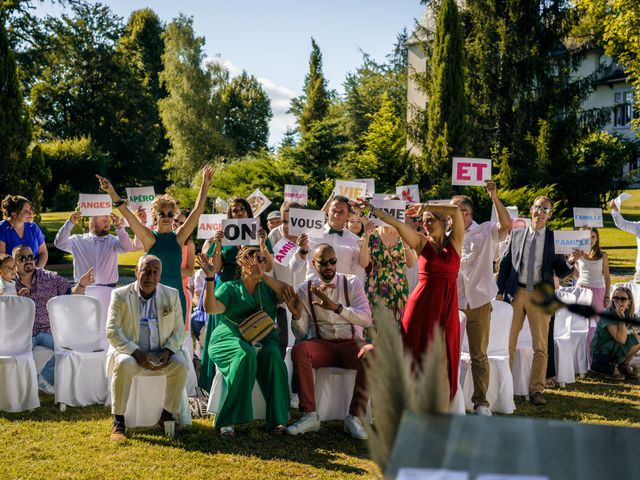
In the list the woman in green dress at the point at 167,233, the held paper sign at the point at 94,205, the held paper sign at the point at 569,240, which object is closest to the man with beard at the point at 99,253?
the held paper sign at the point at 94,205

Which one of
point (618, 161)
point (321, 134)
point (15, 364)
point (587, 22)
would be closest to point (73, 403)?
point (15, 364)

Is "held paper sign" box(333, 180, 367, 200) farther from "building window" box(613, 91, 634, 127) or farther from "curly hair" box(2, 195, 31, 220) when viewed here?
"building window" box(613, 91, 634, 127)

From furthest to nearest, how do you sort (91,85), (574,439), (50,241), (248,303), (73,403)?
(91,85), (50,241), (73,403), (248,303), (574,439)

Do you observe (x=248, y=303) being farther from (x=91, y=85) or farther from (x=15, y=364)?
(x=91, y=85)

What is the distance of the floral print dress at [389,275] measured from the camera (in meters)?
7.90

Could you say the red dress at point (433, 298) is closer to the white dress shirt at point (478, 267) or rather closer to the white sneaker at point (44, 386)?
the white dress shirt at point (478, 267)

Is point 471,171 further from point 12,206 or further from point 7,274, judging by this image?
point 12,206

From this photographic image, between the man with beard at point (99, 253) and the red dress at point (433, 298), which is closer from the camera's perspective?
the red dress at point (433, 298)

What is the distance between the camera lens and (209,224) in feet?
30.0

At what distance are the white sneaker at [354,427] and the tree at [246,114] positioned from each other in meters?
64.3

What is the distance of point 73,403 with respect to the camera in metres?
7.90

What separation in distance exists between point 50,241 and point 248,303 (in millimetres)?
19479

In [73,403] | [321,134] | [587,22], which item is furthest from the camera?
[587,22]

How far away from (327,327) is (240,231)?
1271 millimetres
